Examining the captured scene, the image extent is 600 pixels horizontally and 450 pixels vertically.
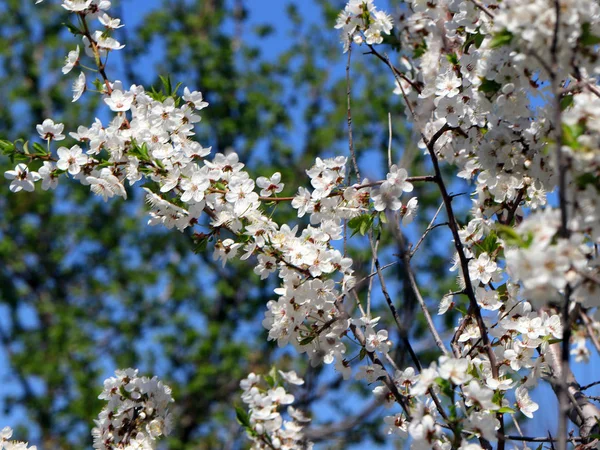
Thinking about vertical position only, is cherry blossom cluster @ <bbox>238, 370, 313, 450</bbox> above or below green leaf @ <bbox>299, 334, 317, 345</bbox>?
below

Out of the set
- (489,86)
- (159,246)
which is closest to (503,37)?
(489,86)

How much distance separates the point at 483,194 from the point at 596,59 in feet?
2.83

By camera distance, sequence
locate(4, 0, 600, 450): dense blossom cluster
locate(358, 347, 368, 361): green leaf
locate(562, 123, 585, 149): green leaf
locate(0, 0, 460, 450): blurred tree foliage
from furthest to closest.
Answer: locate(0, 0, 460, 450): blurred tree foliage < locate(358, 347, 368, 361): green leaf < locate(4, 0, 600, 450): dense blossom cluster < locate(562, 123, 585, 149): green leaf

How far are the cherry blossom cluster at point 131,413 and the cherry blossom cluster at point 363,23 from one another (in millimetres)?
1396

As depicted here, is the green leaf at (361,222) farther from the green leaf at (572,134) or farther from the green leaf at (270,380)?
the green leaf at (572,134)

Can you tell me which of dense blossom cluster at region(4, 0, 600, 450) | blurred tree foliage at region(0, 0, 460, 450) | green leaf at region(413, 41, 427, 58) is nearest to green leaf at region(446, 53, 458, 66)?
dense blossom cluster at region(4, 0, 600, 450)

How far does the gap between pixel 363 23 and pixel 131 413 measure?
162cm

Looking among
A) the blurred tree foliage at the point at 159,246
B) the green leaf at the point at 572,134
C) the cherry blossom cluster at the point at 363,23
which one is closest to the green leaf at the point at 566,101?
the green leaf at the point at 572,134

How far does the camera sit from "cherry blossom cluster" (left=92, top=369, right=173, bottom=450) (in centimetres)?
246

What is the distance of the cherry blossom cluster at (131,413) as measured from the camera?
2463 mm

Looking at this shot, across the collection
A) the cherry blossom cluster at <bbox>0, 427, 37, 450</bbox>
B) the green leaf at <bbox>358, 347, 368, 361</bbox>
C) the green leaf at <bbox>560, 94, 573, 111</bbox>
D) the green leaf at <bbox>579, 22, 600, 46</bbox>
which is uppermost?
the green leaf at <bbox>560, 94, 573, 111</bbox>

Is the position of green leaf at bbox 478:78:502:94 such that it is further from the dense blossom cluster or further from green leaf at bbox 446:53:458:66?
green leaf at bbox 446:53:458:66

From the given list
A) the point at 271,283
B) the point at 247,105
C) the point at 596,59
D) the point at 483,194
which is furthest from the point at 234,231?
the point at 247,105

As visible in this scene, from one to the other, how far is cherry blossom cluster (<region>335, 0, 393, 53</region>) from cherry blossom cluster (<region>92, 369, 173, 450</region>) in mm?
1396
